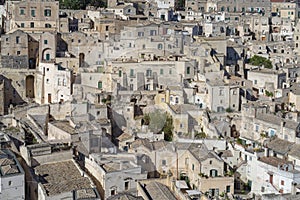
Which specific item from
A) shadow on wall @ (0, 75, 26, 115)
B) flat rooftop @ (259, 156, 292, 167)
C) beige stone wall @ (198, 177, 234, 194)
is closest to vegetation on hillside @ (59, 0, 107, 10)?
shadow on wall @ (0, 75, 26, 115)

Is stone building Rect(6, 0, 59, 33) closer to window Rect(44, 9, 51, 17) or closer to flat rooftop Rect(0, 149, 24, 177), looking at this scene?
window Rect(44, 9, 51, 17)

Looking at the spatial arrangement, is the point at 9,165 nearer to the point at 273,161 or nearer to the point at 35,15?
the point at 273,161

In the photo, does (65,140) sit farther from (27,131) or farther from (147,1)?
(147,1)

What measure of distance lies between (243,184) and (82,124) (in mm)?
8789

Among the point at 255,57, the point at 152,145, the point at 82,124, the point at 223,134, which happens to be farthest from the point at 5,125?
the point at 255,57

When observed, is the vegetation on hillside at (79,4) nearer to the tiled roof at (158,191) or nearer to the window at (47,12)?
the window at (47,12)

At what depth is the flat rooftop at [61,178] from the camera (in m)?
26.9

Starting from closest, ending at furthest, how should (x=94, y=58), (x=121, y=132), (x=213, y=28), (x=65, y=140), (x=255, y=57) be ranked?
1. (x=65, y=140)
2. (x=121, y=132)
3. (x=94, y=58)
4. (x=255, y=57)
5. (x=213, y=28)

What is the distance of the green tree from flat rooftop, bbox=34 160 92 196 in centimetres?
2172

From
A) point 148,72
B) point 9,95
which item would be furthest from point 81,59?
point 148,72

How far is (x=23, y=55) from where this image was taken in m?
43.6

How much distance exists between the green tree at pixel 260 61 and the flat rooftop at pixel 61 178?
71.3ft

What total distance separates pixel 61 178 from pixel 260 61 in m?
23.7

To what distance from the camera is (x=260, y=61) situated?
47.4 m
